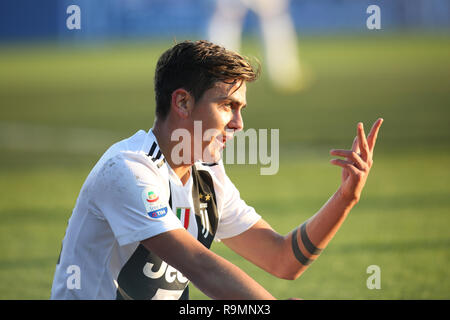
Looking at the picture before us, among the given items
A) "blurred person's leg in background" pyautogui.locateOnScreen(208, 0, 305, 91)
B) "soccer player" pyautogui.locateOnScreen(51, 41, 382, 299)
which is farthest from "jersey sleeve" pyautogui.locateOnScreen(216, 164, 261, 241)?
"blurred person's leg in background" pyautogui.locateOnScreen(208, 0, 305, 91)

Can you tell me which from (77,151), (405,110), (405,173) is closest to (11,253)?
(405,173)

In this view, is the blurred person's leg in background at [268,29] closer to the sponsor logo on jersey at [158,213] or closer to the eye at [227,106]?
the eye at [227,106]

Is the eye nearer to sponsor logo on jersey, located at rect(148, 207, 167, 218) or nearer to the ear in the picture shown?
the ear

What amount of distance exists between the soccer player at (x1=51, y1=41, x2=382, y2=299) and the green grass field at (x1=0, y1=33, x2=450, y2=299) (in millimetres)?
2408

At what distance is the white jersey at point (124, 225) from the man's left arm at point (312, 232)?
0.50 metres

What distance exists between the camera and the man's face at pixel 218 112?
3.50 meters

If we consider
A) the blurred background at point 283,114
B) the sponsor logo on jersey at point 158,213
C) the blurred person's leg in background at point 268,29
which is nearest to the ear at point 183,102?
the sponsor logo on jersey at point 158,213

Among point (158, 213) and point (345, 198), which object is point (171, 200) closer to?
point (158, 213)

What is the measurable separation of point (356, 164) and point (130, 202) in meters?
1.08

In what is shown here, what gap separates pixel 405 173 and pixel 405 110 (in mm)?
7784

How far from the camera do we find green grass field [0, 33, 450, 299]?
6.64m
